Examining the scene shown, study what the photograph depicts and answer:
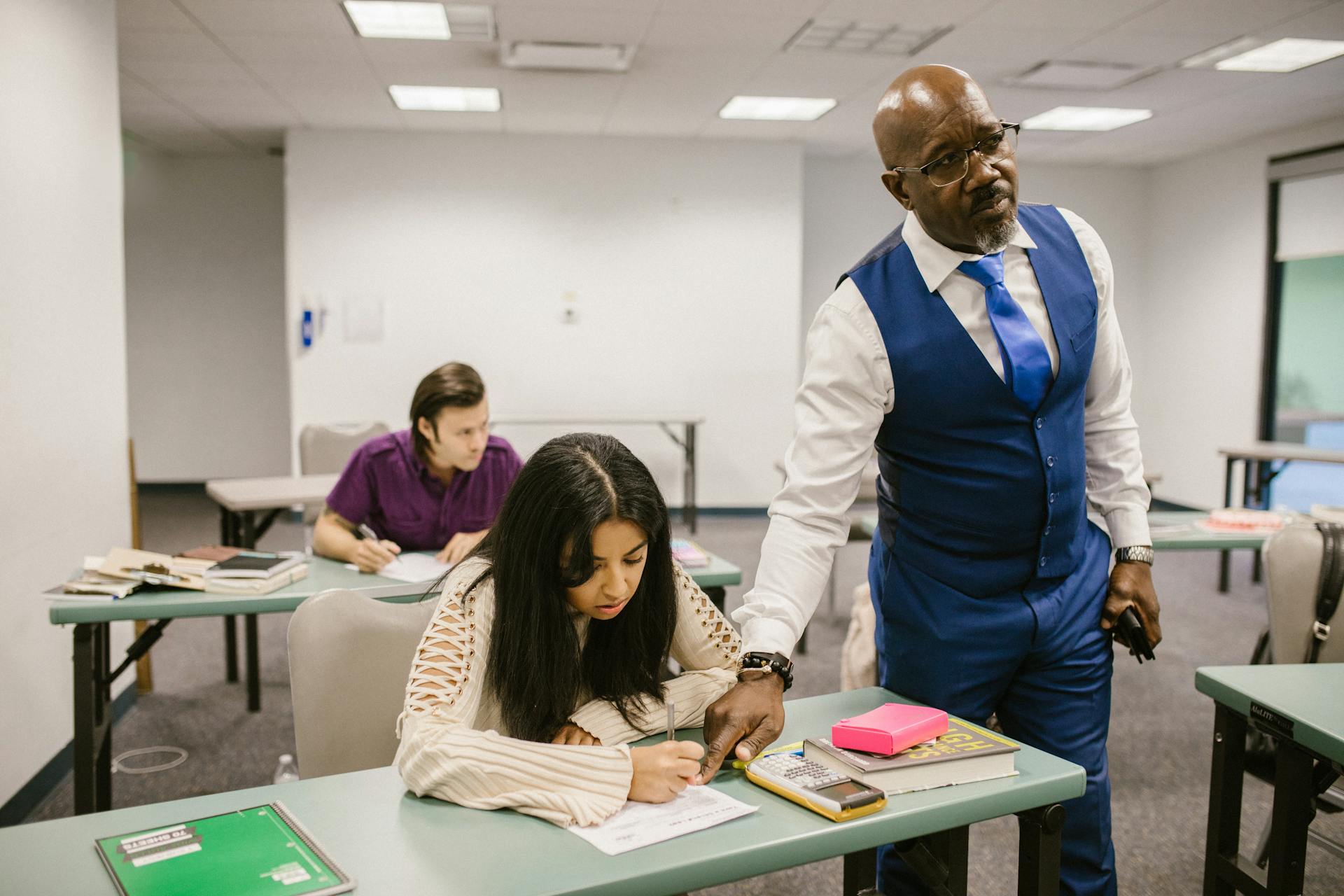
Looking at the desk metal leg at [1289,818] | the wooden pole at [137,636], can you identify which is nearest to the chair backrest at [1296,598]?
the desk metal leg at [1289,818]

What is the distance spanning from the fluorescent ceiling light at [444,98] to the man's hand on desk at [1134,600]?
5.02 meters

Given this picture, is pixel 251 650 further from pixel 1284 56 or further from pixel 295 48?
pixel 1284 56

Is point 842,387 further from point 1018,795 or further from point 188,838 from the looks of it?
point 188,838

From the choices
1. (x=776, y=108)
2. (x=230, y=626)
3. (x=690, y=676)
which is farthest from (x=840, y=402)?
(x=776, y=108)

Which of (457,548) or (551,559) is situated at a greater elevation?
(551,559)

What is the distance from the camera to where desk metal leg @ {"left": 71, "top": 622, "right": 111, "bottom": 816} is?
7.16 feet

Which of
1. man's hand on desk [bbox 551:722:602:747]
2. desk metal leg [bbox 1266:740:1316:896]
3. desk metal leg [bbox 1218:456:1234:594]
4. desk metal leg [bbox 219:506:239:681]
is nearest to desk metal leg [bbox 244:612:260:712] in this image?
desk metal leg [bbox 219:506:239:681]

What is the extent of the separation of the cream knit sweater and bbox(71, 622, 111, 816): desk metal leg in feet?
4.16

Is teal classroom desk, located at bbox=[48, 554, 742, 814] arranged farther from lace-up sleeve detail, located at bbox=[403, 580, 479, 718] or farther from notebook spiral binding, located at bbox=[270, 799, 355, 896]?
notebook spiral binding, located at bbox=[270, 799, 355, 896]

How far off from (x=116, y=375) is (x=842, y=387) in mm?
2974

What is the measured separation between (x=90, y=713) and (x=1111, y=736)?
2.93 meters

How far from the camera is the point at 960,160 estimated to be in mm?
1351

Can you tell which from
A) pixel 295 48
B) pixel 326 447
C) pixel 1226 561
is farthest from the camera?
pixel 1226 561

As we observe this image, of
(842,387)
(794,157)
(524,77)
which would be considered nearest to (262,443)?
(524,77)
